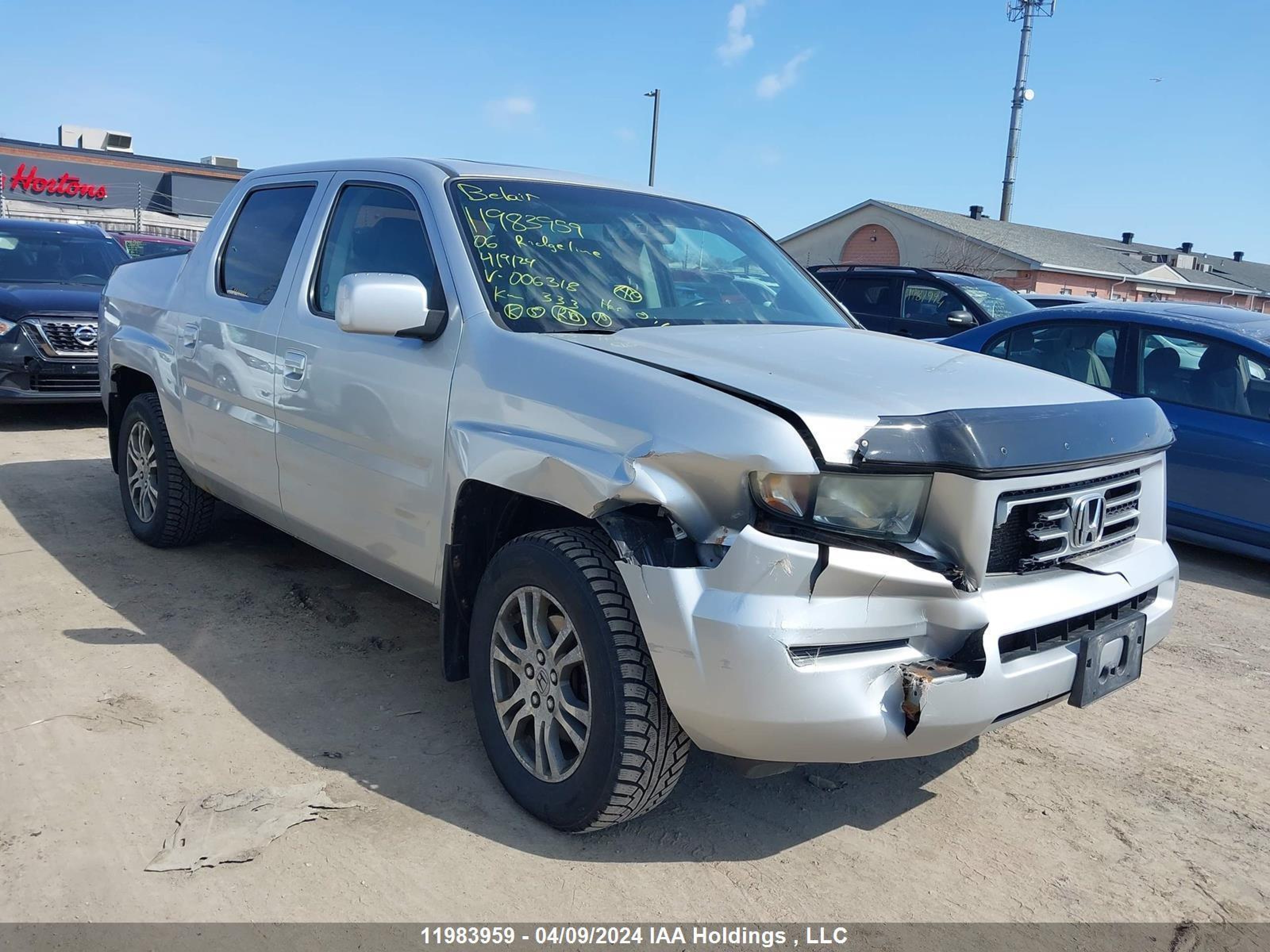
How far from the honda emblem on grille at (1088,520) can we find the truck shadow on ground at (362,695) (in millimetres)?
981

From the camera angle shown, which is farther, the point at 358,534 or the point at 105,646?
the point at 105,646

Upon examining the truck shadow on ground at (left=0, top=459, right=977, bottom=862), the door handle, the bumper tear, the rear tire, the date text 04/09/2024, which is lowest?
the date text 04/09/2024

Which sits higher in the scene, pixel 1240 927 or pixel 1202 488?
pixel 1202 488

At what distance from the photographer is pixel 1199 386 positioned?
627 centimetres

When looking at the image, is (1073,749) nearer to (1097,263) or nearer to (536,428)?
(536,428)

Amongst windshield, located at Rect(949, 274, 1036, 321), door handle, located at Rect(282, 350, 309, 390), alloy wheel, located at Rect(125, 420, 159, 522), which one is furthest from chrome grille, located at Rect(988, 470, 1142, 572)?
windshield, located at Rect(949, 274, 1036, 321)

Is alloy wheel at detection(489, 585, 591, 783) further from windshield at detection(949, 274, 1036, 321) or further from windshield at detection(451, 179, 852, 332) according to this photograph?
windshield at detection(949, 274, 1036, 321)

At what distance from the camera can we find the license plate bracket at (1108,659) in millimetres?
2703

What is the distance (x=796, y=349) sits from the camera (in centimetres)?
314

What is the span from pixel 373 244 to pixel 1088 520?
2622 mm

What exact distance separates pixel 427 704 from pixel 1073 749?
232 centimetres

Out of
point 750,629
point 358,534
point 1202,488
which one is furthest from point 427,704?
point 1202,488

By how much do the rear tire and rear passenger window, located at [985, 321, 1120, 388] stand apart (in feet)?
16.3

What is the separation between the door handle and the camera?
3848mm
